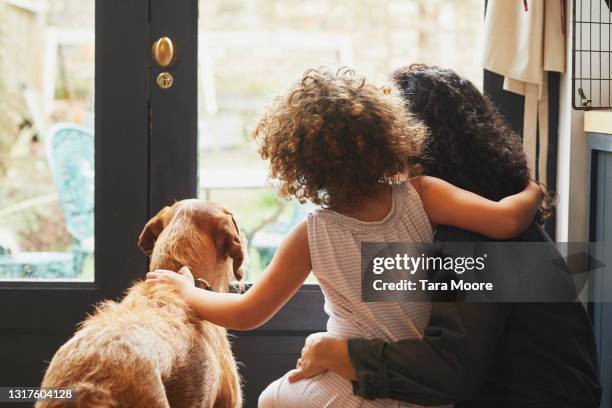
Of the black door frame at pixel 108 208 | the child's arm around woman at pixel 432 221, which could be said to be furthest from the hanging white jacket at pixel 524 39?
the black door frame at pixel 108 208

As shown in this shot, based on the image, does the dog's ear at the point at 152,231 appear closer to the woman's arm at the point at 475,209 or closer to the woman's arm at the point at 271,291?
the woman's arm at the point at 271,291

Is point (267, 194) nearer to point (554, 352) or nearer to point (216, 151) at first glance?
point (216, 151)

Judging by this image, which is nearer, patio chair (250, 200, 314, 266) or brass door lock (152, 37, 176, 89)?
brass door lock (152, 37, 176, 89)

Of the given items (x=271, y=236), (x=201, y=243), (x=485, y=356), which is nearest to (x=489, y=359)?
(x=485, y=356)

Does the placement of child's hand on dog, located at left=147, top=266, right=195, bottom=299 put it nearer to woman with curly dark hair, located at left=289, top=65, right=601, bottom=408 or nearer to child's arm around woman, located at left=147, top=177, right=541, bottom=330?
child's arm around woman, located at left=147, top=177, right=541, bottom=330

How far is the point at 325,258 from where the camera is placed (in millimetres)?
1529

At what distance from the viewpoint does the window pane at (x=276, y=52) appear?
2.55 metres

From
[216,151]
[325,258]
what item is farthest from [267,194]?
[325,258]

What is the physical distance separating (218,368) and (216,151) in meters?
0.99

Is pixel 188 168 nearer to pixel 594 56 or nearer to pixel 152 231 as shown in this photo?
pixel 152 231

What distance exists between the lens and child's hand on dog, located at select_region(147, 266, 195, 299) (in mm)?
1725

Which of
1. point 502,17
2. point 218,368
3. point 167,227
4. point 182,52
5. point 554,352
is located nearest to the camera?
point 554,352

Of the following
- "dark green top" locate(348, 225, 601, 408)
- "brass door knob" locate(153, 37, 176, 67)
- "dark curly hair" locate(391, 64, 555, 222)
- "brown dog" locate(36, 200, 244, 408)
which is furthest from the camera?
"brass door knob" locate(153, 37, 176, 67)

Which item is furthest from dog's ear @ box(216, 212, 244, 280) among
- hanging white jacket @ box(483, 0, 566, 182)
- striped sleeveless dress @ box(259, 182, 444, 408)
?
hanging white jacket @ box(483, 0, 566, 182)
